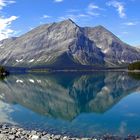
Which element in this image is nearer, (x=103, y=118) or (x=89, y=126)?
(x=89, y=126)

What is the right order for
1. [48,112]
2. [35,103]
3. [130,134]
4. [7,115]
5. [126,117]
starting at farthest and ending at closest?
[35,103], [48,112], [7,115], [126,117], [130,134]

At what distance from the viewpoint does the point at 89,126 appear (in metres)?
50.6

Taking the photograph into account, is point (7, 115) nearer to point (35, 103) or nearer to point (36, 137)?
point (35, 103)

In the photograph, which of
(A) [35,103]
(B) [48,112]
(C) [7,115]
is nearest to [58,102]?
(A) [35,103]

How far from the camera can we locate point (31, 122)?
55.8 metres

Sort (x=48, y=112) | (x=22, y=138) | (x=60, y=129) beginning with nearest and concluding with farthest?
(x=22, y=138) < (x=60, y=129) < (x=48, y=112)

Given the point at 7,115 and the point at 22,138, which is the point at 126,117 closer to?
the point at 7,115

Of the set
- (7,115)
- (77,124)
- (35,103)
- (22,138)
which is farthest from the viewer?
(35,103)

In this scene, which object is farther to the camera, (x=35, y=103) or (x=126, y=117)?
(x=35, y=103)

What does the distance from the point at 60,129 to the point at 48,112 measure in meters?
22.2

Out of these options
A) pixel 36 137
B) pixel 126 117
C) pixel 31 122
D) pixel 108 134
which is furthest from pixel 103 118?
pixel 36 137

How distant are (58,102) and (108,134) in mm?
48284

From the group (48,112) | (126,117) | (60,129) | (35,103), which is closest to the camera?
(60,129)

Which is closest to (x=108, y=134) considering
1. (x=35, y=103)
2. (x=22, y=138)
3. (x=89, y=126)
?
(x=89, y=126)
